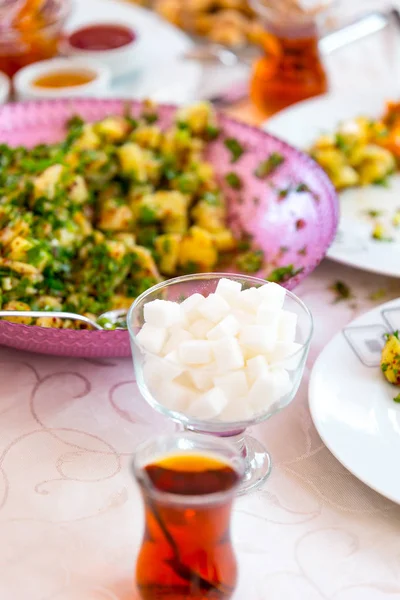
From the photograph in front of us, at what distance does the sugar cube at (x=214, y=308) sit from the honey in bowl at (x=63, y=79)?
1235mm

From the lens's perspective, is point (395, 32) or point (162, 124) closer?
point (162, 124)

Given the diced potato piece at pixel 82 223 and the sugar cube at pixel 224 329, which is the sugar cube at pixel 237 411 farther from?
the diced potato piece at pixel 82 223

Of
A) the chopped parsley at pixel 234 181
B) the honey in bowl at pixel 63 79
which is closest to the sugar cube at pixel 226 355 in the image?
the chopped parsley at pixel 234 181

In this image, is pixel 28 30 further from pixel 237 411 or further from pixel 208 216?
pixel 237 411

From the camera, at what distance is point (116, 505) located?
107 cm

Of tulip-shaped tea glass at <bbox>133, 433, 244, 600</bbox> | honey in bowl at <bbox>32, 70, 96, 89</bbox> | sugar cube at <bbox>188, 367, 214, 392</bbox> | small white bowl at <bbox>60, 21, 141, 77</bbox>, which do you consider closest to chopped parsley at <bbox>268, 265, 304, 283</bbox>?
sugar cube at <bbox>188, 367, 214, 392</bbox>

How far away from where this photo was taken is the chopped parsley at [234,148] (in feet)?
5.81

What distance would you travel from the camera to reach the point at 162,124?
1.86 m

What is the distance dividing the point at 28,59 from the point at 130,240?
1.02 m

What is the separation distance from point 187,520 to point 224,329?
266 mm

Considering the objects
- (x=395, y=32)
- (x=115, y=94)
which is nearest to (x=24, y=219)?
(x=115, y=94)

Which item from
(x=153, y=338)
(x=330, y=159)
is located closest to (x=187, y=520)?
(x=153, y=338)

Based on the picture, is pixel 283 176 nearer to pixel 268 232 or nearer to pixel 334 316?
pixel 268 232

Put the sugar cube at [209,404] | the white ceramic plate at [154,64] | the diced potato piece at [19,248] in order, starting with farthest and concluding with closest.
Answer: the white ceramic plate at [154,64] < the diced potato piece at [19,248] < the sugar cube at [209,404]
